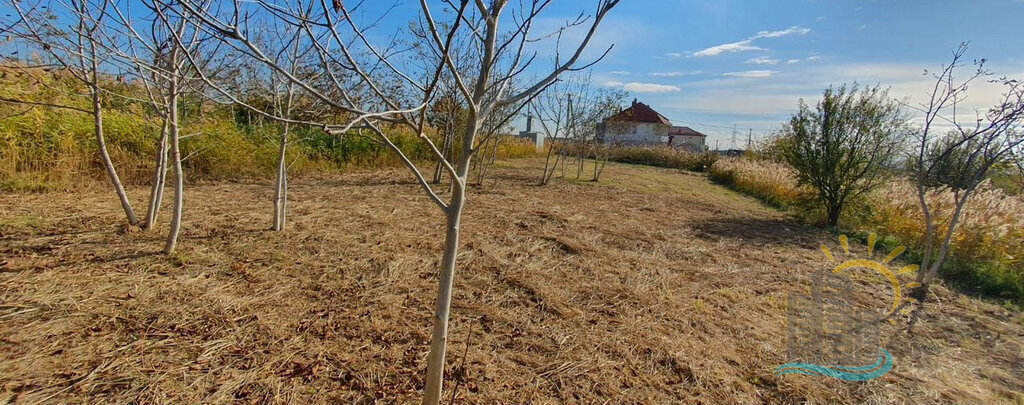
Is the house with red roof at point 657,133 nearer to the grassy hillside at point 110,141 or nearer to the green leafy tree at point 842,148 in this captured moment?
the green leafy tree at point 842,148

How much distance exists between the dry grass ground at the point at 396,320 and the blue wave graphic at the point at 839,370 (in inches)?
1.9

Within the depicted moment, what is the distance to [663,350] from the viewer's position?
226 cm

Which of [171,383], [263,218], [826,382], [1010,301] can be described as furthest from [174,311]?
[1010,301]

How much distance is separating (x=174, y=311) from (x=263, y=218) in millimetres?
2201

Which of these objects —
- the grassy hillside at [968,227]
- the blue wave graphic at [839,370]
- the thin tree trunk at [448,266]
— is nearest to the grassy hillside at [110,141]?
the thin tree trunk at [448,266]

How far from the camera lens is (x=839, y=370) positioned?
2184 millimetres

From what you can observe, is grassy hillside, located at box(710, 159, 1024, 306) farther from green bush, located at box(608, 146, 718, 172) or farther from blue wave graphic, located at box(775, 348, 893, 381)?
green bush, located at box(608, 146, 718, 172)

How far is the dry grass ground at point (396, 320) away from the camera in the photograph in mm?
1776

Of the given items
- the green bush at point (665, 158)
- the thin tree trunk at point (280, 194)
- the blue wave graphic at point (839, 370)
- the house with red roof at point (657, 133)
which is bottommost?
the blue wave graphic at point (839, 370)

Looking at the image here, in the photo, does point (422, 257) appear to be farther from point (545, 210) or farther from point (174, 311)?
point (545, 210)

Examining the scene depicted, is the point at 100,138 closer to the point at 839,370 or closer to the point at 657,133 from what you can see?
the point at 839,370

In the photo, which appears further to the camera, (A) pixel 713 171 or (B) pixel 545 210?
(A) pixel 713 171

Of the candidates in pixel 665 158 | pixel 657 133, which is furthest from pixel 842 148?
pixel 657 133

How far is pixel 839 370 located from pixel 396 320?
101 inches
